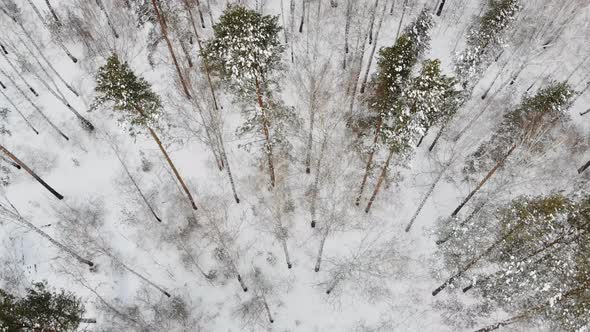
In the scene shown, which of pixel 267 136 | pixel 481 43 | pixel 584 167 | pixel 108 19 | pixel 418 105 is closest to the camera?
pixel 418 105

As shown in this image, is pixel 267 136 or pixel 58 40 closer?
pixel 267 136

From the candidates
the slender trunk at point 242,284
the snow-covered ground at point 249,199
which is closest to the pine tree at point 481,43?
the snow-covered ground at point 249,199

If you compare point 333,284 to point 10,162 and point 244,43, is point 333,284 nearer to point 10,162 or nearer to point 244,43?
point 244,43

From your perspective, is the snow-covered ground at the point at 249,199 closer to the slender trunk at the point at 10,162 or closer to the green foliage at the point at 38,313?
the slender trunk at the point at 10,162

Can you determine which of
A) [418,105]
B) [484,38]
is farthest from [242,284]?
[484,38]

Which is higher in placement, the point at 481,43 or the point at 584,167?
the point at 481,43

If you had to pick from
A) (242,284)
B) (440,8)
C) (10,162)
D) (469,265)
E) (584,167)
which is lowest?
(469,265)

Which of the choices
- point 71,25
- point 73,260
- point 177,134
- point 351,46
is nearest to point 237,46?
point 177,134

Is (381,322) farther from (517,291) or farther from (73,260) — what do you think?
(73,260)
